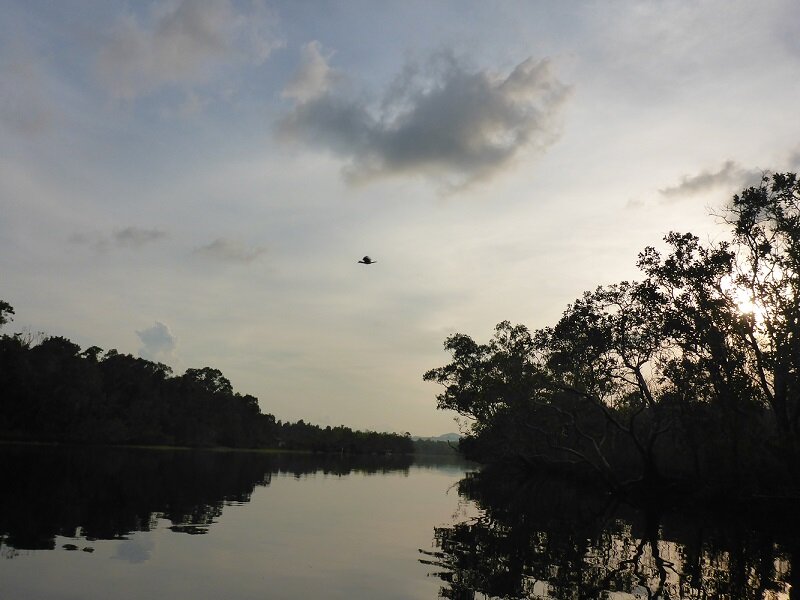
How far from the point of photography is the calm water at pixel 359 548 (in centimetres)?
1203

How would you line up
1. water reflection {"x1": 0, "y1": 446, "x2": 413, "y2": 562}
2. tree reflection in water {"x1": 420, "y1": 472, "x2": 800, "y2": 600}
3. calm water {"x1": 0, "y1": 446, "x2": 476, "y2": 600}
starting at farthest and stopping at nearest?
water reflection {"x1": 0, "y1": 446, "x2": 413, "y2": 562} → tree reflection in water {"x1": 420, "y1": 472, "x2": 800, "y2": 600} → calm water {"x1": 0, "y1": 446, "x2": 476, "y2": 600}

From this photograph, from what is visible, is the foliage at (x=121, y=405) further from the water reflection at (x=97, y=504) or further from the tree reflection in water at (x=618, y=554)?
the tree reflection in water at (x=618, y=554)

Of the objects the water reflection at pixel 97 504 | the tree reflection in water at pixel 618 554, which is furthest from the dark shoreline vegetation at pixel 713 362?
the water reflection at pixel 97 504

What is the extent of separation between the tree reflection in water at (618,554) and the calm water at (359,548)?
6 cm

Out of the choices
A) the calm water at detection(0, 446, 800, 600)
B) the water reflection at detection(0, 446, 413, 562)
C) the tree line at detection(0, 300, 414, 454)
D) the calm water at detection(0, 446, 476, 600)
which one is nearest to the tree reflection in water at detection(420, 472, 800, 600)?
the calm water at detection(0, 446, 800, 600)

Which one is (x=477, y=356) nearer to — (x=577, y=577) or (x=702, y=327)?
(x=702, y=327)

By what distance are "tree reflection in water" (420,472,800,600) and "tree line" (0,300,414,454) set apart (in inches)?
3048

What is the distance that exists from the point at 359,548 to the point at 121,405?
100079 mm

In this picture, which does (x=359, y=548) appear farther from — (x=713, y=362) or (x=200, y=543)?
(x=713, y=362)

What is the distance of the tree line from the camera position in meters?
83.7

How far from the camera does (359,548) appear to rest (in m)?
17.0

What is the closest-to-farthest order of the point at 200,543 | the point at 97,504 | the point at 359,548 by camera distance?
1. the point at 200,543
2. the point at 359,548
3. the point at 97,504

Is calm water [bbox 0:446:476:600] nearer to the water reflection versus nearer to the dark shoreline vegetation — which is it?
the water reflection

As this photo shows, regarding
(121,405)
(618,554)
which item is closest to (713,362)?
(618,554)
